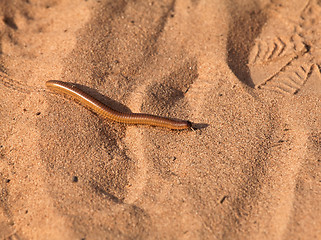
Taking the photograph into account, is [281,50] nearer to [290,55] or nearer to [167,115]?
[290,55]

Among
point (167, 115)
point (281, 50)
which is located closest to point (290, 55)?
point (281, 50)

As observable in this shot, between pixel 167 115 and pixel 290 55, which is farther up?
pixel 290 55

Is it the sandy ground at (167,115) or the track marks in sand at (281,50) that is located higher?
the track marks in sand at (281,50)

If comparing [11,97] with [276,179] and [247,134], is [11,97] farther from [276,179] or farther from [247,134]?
[276,179]

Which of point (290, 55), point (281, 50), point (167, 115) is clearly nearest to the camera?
point (167, 115)

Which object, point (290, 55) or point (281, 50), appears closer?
point (290, 55)

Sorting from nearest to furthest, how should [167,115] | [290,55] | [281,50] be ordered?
[167,115], [290,55], [281,50]
